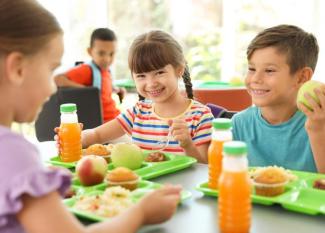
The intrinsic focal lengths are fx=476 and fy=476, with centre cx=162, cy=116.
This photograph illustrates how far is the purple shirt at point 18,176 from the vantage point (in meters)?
0.75

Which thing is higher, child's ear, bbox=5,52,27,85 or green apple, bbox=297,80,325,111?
child's ear, bbox=5,52,27,85

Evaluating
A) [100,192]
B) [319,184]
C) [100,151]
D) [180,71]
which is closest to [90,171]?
[100,192]

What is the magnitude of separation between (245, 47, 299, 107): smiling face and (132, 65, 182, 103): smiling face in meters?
0.34

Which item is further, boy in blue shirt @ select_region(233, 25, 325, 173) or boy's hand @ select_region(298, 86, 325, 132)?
boy in blue shirt @ select_region(233, 25, 325, 173)

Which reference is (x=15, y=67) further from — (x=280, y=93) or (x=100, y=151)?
(x=280, y=93)

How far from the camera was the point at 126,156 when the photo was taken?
1414 millimetres

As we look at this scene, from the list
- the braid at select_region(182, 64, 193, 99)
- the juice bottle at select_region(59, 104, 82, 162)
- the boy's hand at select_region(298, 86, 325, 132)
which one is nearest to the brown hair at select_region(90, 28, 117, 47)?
the braid at select_region(182, 64, 193, 99)

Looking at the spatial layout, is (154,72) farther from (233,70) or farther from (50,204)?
(233,70)

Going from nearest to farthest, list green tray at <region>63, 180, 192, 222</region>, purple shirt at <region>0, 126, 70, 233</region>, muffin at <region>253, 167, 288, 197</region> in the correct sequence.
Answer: purple shirt at <region>0, 126, 70, 233</region> → green tray at <region>63, 180, 192, 222</region> → muffin at <region>253, 167, 288, 197</region>

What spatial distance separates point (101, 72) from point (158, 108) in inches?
82.1

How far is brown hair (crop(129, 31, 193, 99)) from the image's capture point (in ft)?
6.18

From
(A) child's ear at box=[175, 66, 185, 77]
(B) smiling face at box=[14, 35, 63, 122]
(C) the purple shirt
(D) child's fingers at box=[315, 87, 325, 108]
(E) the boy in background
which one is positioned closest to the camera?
(C) the purple shirt

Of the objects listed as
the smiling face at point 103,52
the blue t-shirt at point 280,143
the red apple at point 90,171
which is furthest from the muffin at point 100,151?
the smiling face at point 103,52

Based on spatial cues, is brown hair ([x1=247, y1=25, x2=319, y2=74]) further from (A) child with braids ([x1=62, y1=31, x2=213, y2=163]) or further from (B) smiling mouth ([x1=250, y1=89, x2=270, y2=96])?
(A) child with braids ([x1=62, y1=31, x2=213, y2=163])
